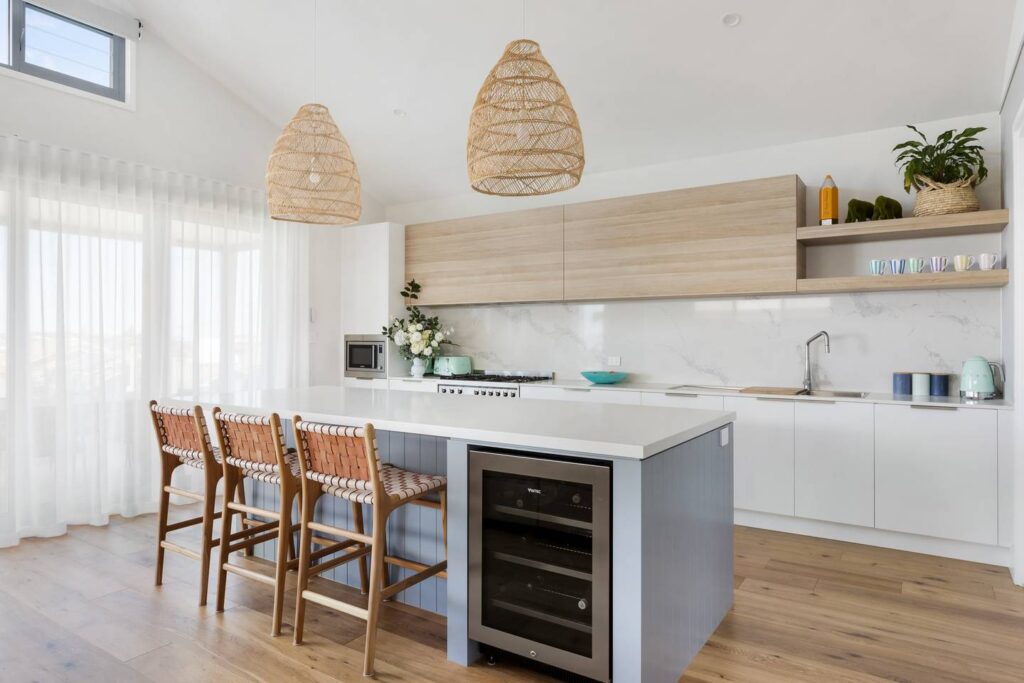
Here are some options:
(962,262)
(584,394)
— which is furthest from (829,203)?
(584,394)

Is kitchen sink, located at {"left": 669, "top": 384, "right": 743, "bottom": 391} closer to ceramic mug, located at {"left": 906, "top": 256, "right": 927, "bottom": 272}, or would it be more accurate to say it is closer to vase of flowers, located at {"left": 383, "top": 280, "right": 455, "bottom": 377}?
ceramic mug, located at {"left": 906, "top": 256, "right": 927, "bottom": 272}

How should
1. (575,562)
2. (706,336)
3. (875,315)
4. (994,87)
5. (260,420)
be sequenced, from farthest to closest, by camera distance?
(706,336)
(875,315)
(994,87)
(260,420)
(575,562)

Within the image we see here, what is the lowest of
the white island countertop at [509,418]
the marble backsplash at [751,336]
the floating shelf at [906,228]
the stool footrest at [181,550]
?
the stool footrest at [181,550]

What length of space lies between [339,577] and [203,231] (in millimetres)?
2888

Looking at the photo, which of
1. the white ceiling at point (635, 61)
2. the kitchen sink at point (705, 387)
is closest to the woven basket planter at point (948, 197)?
the white ceiling at point (635, 61)

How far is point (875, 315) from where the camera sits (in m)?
3.90

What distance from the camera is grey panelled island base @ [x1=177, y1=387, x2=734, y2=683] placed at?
1.91 metres

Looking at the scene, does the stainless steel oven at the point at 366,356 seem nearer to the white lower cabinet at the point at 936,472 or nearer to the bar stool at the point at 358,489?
the bar stool at the point at 358,489

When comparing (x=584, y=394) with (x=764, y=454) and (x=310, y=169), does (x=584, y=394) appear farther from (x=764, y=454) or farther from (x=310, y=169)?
(x=310, y=169)

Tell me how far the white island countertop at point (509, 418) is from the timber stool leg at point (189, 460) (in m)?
0.14

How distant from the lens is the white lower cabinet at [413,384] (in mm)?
5223

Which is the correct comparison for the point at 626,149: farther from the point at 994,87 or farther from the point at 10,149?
the point at 10,149

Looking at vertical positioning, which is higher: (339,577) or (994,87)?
(994,87)

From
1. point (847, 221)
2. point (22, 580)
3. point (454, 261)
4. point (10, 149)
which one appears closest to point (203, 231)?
point (10, 149)
